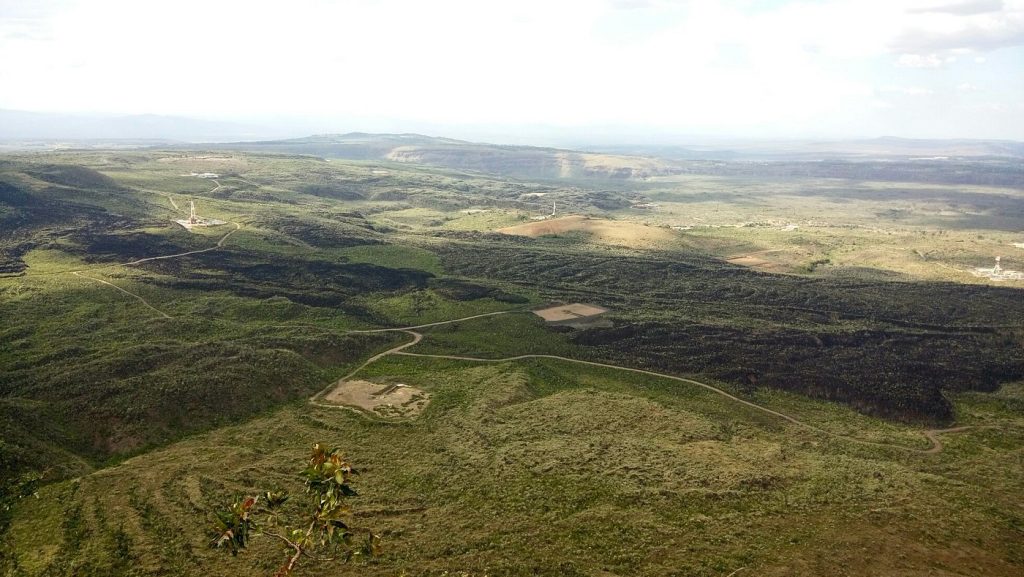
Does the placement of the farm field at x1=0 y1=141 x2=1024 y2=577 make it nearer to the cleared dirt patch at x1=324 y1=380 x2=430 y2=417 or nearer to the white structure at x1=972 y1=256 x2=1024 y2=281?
the cleared dirt patch at x1=324 y1=380 x2=430 y2=417

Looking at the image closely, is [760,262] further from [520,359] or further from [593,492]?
[593,492]

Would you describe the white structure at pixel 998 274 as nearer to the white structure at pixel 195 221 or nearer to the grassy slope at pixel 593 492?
the grassy slope at pixel 593 492

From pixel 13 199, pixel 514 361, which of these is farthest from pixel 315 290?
pixel 13 199

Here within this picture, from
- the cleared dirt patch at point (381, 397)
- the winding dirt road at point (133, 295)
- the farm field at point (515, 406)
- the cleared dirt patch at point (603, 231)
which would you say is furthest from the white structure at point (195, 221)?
the cleared dirt patch at point (381, 397)

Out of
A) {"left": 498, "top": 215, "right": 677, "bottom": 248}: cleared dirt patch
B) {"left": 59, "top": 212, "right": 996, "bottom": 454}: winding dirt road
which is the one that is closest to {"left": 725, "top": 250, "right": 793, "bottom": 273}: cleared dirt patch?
{"left": 498, "top": 215, "right": 677, "bottom": 248}: cleared dirt patch

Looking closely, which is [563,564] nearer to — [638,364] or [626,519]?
[626,519]

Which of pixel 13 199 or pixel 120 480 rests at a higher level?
pixel 13 199
